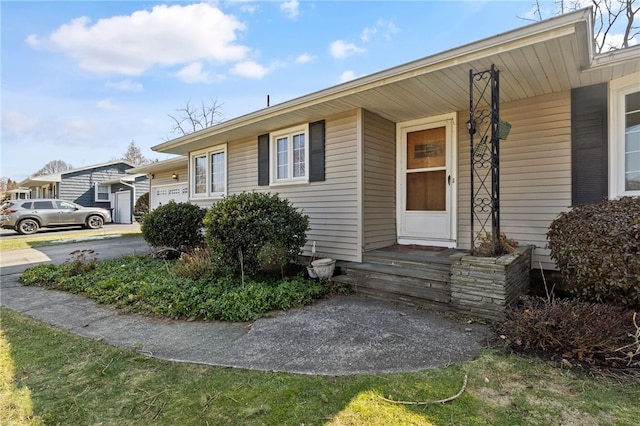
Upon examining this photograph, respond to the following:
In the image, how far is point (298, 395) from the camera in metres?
2.05

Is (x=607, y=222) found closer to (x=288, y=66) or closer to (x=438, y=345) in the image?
(x=438, y=345)

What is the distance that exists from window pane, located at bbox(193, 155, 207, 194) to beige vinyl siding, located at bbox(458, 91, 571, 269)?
6.87 m

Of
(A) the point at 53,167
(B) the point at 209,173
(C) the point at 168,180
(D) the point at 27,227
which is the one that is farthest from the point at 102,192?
→ (A) the point at 53,167

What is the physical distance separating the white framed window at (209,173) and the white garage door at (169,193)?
2.99 m

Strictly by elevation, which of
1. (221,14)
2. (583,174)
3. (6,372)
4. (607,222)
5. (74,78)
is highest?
(221,14)

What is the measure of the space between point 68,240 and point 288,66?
954cm

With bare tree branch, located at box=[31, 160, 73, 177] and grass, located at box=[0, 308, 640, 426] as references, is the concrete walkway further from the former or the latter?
bare tree branch, located at box=[31, 160, 73, 177]

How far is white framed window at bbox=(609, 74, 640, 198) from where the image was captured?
3736 millimetres

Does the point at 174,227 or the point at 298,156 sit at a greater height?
the point at 298,156

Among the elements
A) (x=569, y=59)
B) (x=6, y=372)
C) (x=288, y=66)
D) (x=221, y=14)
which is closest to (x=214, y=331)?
(x=6, y=372)

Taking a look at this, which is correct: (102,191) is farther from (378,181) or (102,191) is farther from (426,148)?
(426,148)

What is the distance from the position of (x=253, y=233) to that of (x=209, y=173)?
4261mm

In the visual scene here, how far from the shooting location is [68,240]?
10.9 metres

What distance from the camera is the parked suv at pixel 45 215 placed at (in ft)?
43.7
